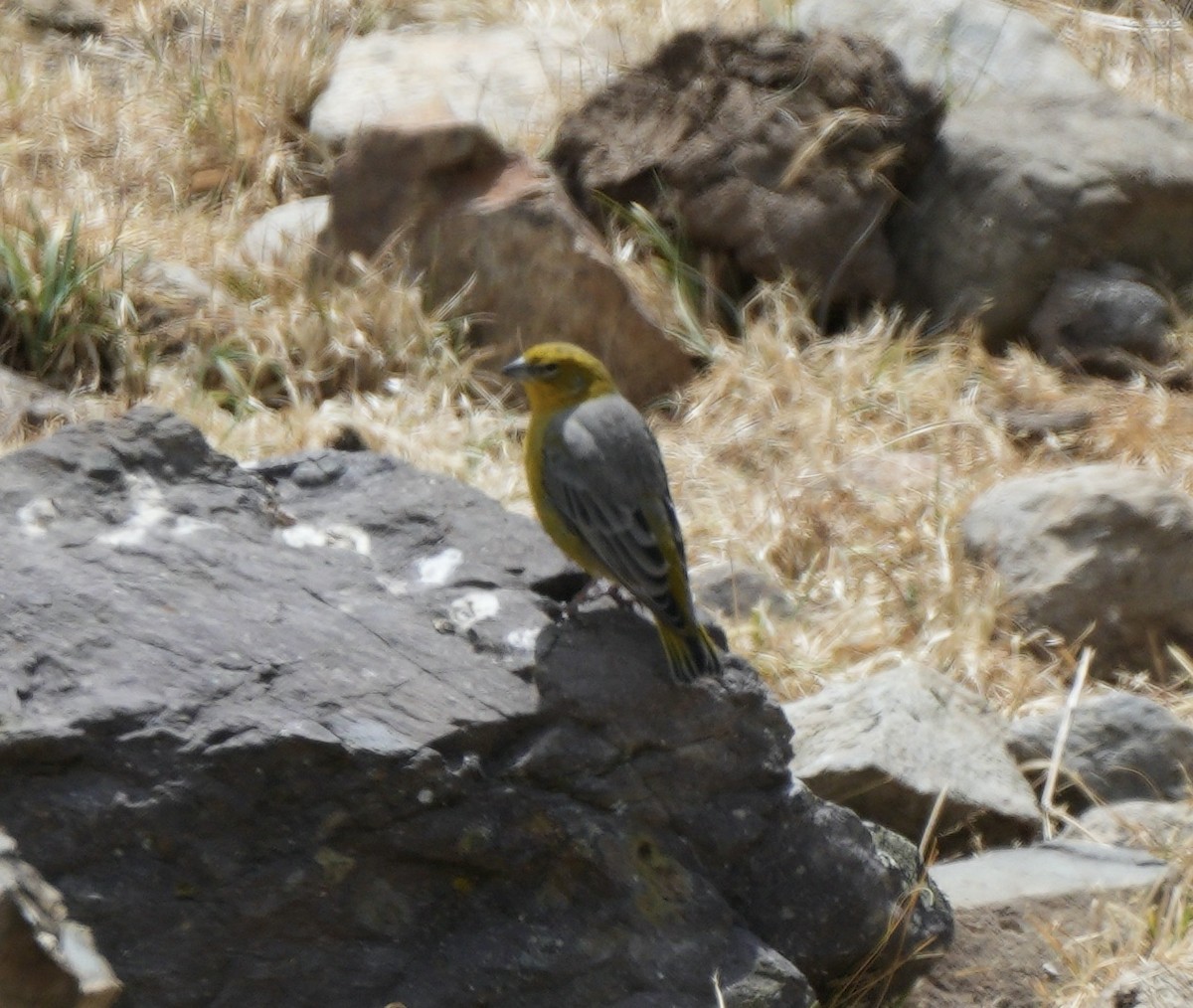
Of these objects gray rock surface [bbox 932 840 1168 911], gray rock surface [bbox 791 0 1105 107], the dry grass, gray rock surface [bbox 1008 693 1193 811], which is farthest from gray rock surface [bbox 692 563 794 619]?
gray rock surface [bbox 791 0 1105 107]

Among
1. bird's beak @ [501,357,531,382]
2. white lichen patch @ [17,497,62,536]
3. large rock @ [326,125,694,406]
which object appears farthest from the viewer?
large rock @ [326,125,694,406]

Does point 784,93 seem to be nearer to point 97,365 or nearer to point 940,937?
point 97,365

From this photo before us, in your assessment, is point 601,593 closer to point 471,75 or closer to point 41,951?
point 41,951

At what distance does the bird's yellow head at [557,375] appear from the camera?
4426 millimetres

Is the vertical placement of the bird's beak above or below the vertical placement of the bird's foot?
above

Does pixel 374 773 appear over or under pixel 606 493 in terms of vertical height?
under

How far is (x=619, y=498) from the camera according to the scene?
13.5 feet

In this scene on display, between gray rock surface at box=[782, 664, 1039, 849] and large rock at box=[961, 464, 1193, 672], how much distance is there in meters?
0.93

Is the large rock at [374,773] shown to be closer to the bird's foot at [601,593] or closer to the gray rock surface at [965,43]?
the bird's foot at [601,593]

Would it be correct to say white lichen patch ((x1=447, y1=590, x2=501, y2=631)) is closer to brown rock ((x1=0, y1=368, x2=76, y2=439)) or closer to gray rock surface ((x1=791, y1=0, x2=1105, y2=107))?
brown rock ((x1=0, y1=368, x2=76, y2=439))

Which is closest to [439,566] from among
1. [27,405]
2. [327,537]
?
[327,537]

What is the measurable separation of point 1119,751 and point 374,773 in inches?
104

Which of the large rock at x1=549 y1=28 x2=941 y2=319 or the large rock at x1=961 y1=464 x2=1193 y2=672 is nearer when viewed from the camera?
the large rock at x1=961 y1=464 x2=1193 y2=672

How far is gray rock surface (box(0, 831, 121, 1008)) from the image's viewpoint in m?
3.12
